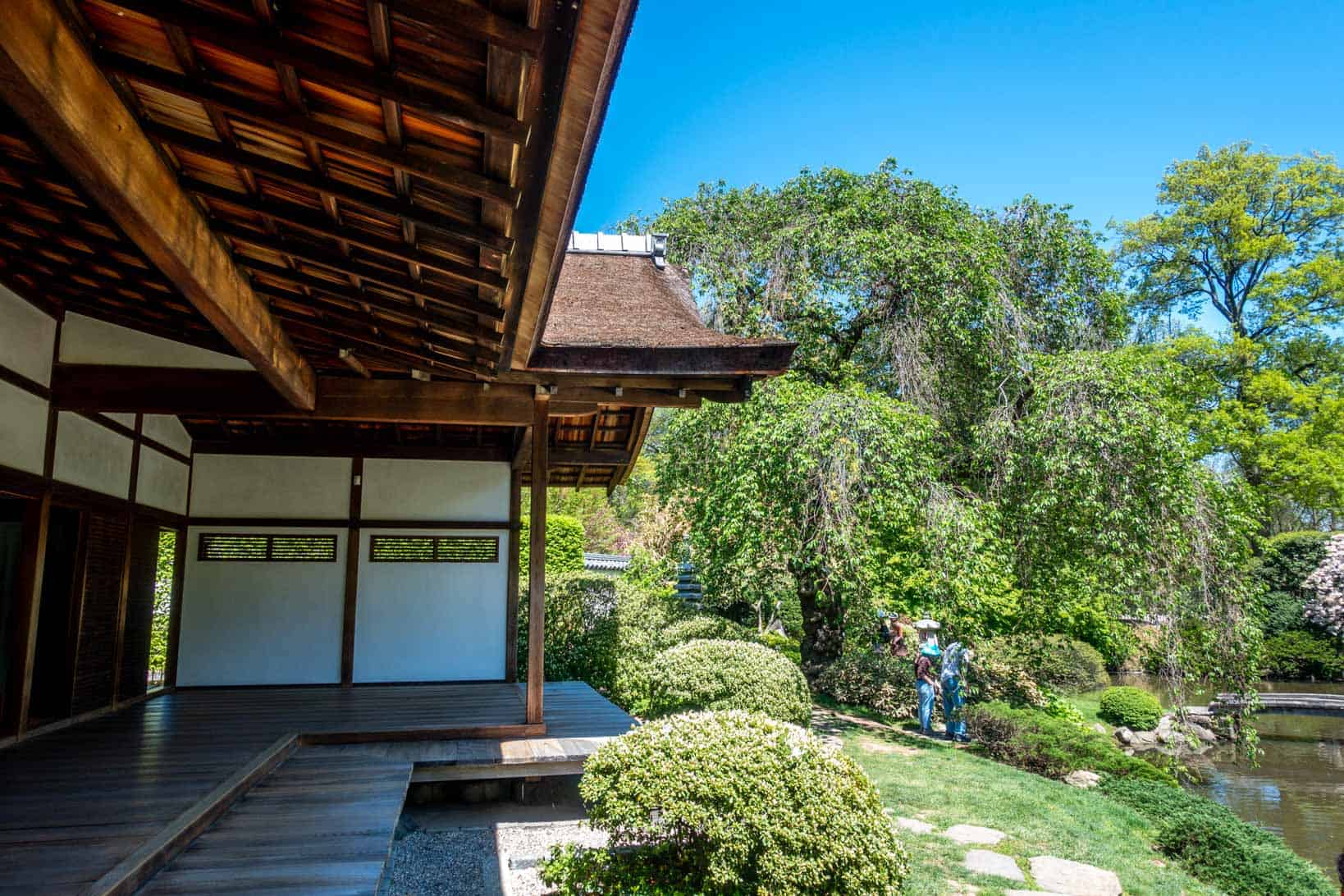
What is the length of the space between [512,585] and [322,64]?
7175 millimetres

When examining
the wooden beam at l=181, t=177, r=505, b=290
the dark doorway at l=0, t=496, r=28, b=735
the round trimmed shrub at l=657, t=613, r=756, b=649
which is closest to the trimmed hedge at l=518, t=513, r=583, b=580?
the round trimmed shrub at l=657, t=613, r=756, b=649

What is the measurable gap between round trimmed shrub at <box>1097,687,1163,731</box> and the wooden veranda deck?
27.6 ft

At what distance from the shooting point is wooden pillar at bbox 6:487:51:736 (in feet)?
17.9

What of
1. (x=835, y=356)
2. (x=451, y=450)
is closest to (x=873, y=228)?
(x=835, y=356)

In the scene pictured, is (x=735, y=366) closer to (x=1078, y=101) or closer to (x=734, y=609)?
(x=734, y=609)

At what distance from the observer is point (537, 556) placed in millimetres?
5965

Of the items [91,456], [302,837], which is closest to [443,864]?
[302,837]

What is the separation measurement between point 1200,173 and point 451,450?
21064mm

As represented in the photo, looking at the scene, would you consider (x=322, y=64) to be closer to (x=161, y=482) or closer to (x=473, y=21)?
(x=473, y=21)

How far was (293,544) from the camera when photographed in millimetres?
8422

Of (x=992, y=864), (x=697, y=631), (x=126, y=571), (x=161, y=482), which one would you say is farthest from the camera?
(x=697, y=631)

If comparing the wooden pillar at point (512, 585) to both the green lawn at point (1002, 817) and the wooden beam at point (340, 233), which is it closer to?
the green lawn at point (1002, 817)

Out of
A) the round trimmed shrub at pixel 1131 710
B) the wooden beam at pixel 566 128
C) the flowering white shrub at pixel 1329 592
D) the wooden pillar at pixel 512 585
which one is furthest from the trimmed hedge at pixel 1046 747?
the flowering white shrub at pixel 1329 592

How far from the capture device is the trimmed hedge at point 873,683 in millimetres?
10648
